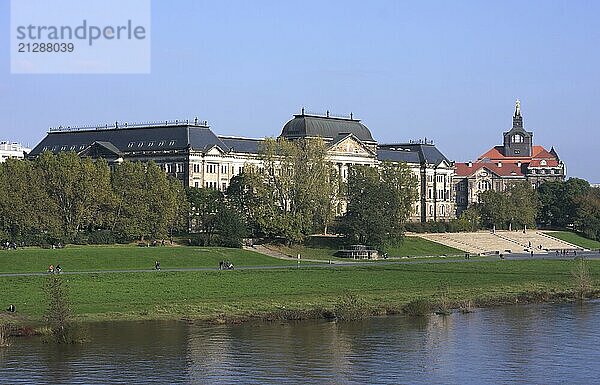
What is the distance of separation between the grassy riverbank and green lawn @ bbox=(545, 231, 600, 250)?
5856cm

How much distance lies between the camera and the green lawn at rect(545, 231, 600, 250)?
153500mm

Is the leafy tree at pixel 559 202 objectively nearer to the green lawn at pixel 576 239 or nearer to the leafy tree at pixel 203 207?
the green lawn at pixel 576 239

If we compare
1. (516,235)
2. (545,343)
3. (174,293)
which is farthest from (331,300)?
(516,235)

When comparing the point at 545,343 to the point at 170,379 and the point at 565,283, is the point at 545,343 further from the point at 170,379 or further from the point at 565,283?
the point at 565,283

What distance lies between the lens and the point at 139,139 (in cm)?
15562

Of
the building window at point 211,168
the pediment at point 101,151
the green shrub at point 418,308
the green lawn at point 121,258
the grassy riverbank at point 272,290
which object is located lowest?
the green shrub at point 418,308

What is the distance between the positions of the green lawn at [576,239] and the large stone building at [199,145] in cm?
3076

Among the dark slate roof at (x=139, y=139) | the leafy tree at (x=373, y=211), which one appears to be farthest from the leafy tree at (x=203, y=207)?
the dark slate roof at (x=139, y=139)

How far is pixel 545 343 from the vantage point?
179 ft

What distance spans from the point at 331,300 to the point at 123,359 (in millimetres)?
20912

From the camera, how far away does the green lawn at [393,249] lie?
116 m

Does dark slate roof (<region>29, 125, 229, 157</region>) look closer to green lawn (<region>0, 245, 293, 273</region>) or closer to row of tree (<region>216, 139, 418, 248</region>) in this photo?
row of tree (<region>216, 139, 418, 248</region>)

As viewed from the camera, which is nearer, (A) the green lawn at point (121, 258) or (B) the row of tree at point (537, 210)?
(A) the green lawn at point (121, 258)

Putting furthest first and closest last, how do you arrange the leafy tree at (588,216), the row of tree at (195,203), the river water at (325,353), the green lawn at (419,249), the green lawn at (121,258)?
the leafy tree at (588,216) → the green lawn at (419,249) → the row of tree at (195,203) → the green lawn at (121,258) → the river water at (325,353)
